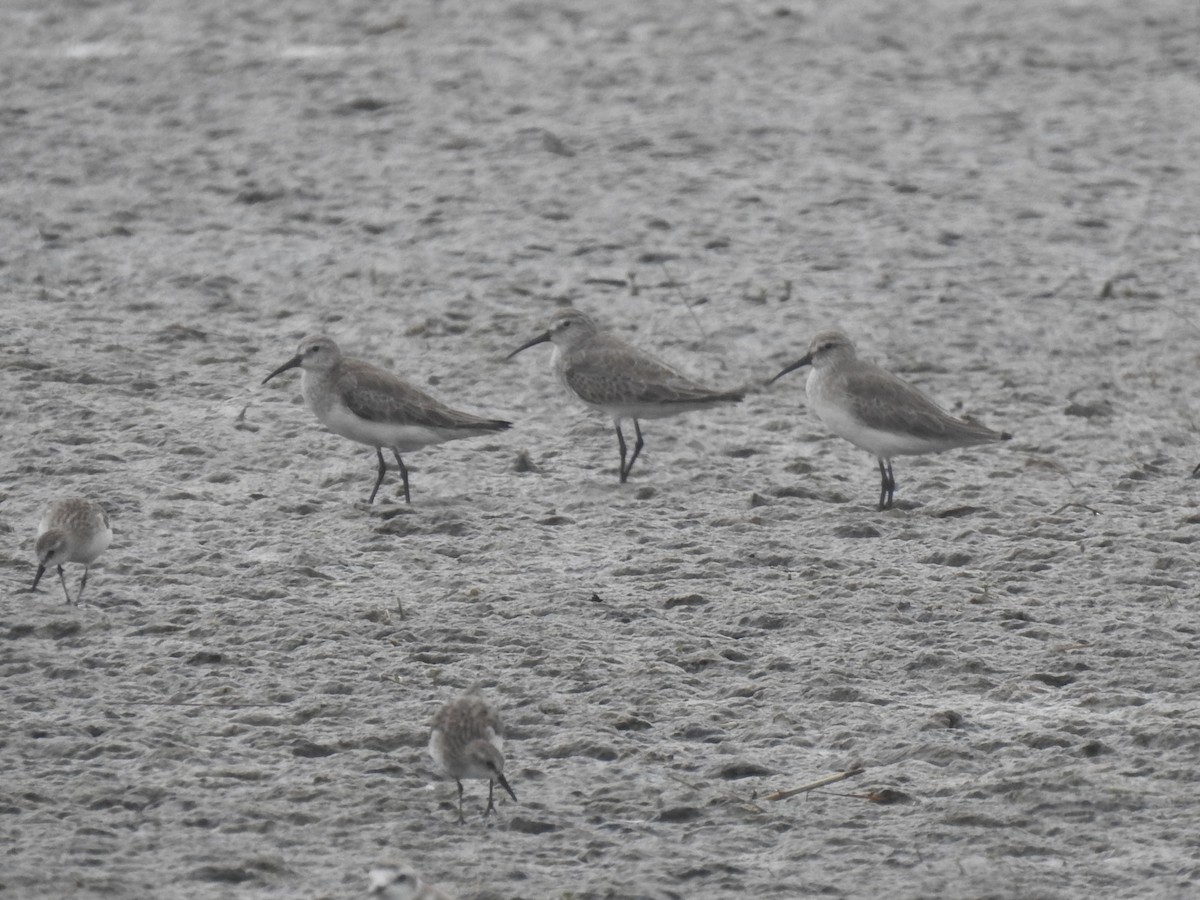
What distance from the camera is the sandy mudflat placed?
7352mm

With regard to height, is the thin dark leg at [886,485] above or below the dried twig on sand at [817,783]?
below

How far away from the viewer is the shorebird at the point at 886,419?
35.8ft

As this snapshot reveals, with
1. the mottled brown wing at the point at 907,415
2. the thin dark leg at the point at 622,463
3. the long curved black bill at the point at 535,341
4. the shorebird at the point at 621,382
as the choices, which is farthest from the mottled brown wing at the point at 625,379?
the mottled brown wing at the point at 907,415

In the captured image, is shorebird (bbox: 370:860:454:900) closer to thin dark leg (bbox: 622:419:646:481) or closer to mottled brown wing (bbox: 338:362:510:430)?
mottled brown wing (bbox: 338:362:510:430)

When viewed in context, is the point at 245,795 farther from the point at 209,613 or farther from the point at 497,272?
the point at 497,272

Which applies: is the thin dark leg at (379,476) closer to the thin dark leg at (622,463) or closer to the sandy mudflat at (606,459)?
the sandy mudflat at (606,459)

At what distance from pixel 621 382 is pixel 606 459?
0.52 metres

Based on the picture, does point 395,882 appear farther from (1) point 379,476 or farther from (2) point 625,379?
(2) point 625,379

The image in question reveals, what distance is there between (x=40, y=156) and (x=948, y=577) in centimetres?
972

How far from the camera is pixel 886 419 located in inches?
429

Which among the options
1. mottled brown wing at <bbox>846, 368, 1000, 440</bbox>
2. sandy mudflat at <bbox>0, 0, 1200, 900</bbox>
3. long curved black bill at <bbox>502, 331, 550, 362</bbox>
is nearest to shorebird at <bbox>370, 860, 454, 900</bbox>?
sandy mudflat at <bbox>0, 0, 1200, 900</bbox>

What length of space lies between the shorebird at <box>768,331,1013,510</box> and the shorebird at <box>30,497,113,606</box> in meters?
4.22

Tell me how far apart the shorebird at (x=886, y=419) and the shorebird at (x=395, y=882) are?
5.18m

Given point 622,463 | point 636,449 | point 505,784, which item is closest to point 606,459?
point 636,449
